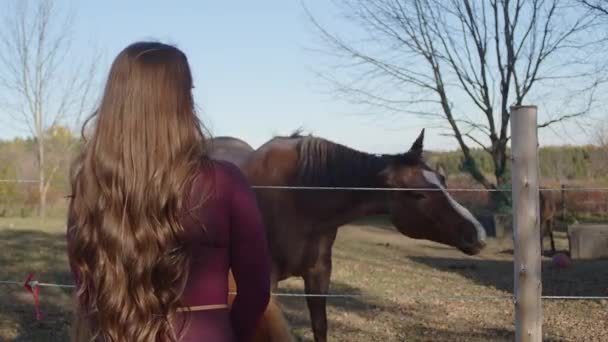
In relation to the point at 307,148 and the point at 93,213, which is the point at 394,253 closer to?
the point at 307,148

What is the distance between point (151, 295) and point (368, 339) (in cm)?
410

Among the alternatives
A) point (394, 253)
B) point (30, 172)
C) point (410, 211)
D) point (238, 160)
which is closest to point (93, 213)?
point (410, 211)

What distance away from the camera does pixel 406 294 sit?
667cm

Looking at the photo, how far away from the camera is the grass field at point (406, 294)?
222 inches

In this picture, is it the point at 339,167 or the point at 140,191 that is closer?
the point at 140,191

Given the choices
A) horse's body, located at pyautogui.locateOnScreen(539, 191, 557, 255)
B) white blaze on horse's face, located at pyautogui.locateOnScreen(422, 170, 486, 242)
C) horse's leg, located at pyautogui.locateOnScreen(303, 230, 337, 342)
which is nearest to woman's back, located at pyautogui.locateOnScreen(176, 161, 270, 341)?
white blaze on horse's face, located at pyautogui.locateOnScreen(422, 170, 486, 242)

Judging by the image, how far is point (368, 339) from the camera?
5.36 m

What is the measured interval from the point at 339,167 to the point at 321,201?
0.27 meters

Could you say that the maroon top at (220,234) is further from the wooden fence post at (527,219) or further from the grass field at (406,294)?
the grass field at (406,294)

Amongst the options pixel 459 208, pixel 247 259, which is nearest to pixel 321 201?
pixel 459 208

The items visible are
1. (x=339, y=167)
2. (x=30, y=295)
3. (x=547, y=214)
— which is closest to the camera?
(x=339, y=167)

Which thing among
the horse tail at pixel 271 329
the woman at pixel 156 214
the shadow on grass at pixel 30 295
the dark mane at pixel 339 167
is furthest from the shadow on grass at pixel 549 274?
the woman at pixel 156 214

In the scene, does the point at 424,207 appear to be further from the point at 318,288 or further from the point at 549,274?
the point at 549,274

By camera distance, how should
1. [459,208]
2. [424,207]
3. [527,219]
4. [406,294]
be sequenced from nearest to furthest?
1. [527,219]
2. [459,208]
3. [424,207]
4. [406,294]
